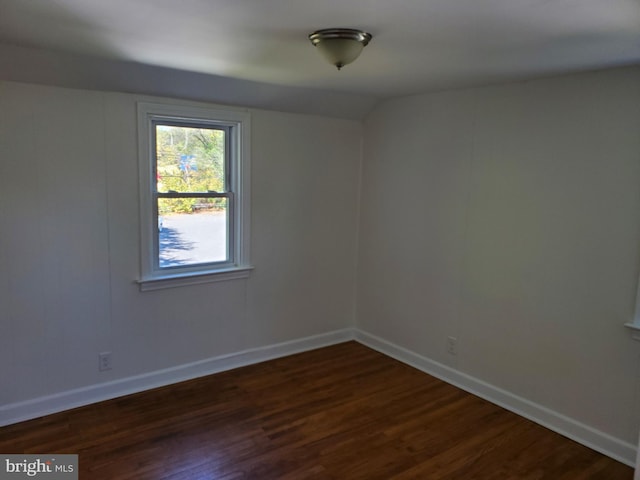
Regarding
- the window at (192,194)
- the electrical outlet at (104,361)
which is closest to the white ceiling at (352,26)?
the window at (192,194)

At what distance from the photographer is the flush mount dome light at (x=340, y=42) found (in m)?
2.02

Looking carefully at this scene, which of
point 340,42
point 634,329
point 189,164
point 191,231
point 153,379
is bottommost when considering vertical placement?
point 153,379

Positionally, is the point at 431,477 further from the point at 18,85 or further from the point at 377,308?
the point at 18,85

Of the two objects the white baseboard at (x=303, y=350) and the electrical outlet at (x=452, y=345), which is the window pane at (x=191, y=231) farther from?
the electrical outlet at (x=452, y=345)

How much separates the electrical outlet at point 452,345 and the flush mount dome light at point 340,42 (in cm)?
238

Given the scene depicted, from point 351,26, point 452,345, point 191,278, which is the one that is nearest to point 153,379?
point 191,278

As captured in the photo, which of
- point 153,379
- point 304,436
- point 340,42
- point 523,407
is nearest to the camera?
point 340,42

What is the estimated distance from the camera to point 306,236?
4.10 meters

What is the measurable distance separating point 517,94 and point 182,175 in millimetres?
2452

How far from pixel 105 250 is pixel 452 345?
2690 mm

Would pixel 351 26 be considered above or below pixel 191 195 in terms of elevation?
above

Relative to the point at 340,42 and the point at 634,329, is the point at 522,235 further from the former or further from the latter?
the point at 340,42

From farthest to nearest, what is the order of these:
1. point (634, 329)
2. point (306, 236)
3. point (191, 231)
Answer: point (306, 236), point (191, 231), point (634, 329)

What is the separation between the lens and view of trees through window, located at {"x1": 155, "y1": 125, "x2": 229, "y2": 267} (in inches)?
132
